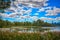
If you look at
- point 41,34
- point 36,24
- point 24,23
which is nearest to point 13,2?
point 24,23

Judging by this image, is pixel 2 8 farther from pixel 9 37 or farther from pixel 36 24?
pixel 36 24

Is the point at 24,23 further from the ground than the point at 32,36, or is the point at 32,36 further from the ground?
the point at 24,23

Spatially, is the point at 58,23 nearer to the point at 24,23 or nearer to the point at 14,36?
the point at 24,23

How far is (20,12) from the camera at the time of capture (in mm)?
2062

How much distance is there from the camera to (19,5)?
6.84ft

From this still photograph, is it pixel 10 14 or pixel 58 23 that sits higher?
pixel 10 14

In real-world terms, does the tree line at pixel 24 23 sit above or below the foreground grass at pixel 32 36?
above

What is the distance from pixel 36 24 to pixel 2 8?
0.66 meters

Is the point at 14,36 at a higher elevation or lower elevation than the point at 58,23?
lower

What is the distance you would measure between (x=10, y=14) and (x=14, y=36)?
1.25ft

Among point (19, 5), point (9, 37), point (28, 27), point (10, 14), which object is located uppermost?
point (19, 5)

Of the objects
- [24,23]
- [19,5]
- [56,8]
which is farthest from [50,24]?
[19,5]

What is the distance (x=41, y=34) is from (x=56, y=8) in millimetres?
A: 513

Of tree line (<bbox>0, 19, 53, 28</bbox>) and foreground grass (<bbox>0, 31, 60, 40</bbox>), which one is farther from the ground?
tree line (<bbox>0, 19, 53, 28</bbox>)
